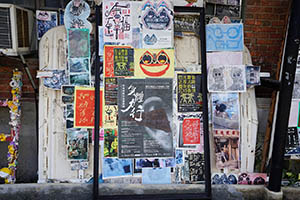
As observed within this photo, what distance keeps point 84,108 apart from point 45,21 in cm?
133

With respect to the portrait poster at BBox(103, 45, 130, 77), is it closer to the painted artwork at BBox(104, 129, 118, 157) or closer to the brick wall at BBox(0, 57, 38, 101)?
the painted artwork at BBox(104, 129, 118, 157)

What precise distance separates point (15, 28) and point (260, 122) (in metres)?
3.32

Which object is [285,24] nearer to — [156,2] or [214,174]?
[156,2]

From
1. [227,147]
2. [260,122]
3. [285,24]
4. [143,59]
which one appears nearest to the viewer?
[143,59]

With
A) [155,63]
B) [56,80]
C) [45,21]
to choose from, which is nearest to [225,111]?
[155,63]

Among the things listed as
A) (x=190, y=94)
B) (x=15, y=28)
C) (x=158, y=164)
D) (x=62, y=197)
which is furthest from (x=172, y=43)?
(x=62, y=197)

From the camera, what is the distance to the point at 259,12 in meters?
3.82

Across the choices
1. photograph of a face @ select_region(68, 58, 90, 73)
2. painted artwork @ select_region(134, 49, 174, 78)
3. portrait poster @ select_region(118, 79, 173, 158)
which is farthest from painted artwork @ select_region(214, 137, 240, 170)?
photograph of a face @ select_region(68, 58, 90, 73)

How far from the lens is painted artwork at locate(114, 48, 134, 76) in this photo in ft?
10.1

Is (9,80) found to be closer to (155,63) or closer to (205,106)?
(155,63)

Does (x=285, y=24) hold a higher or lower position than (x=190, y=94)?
higher

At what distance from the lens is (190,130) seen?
3232 mm

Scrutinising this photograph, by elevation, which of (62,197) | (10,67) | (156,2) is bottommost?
(62,197)

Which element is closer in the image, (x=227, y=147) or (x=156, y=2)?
(x=156, y=2)
